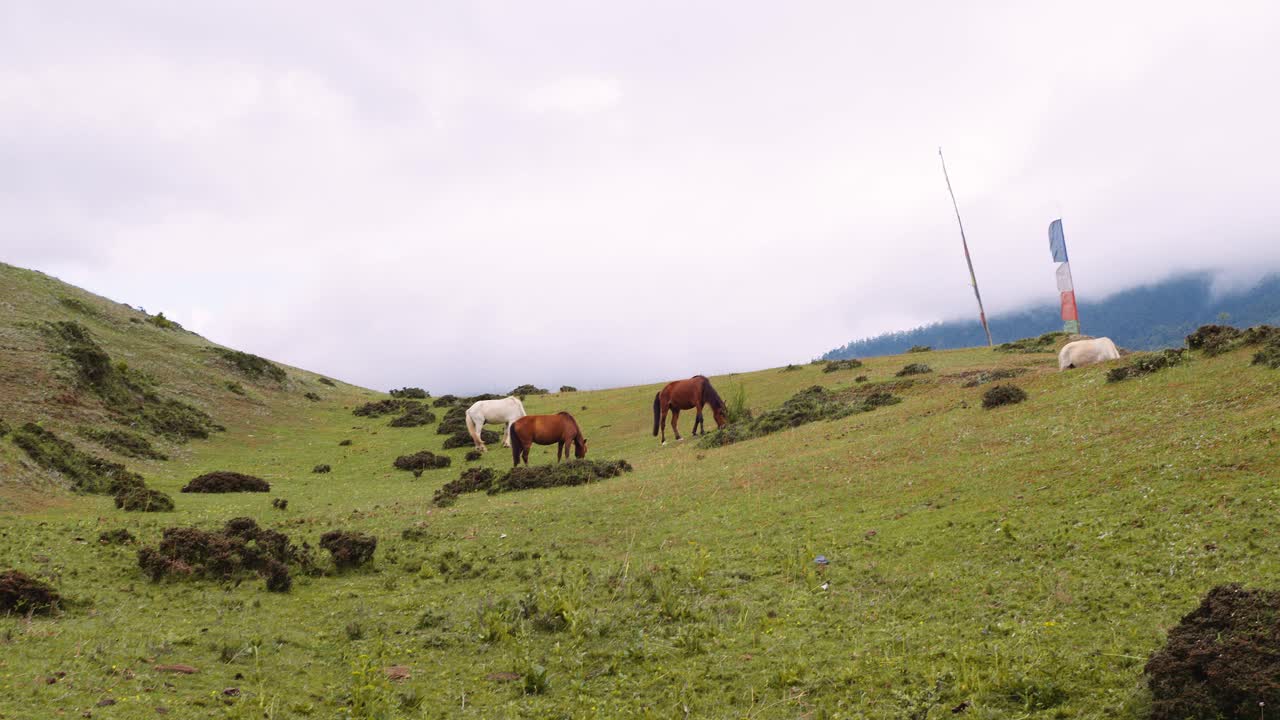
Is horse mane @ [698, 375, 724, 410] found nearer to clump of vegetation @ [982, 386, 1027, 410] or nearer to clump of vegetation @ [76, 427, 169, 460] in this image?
clump of vegetation @ [982, 386, 1027, 410]

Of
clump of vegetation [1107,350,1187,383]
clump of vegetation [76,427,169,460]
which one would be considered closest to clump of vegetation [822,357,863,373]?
clump of vegetation [1107,350,1187,383]

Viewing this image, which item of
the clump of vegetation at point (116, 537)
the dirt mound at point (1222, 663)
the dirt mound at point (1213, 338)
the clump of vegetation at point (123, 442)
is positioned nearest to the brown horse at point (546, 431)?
the clump of vegetation at point (123, 442)

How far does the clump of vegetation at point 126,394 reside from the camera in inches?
1134

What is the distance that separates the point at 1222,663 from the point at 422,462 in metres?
26.0

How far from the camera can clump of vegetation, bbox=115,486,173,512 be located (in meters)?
16.4

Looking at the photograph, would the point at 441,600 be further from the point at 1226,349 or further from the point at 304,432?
the point at 304,432

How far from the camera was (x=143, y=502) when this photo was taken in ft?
54.2

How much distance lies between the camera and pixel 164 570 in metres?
10.2

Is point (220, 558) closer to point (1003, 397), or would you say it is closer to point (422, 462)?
point (422, 462)

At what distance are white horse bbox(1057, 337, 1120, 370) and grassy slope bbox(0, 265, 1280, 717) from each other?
7.10 meters

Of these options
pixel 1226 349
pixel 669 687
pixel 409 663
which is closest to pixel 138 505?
pixel 409 663

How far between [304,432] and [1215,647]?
3802cm

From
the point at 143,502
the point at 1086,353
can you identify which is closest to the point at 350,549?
the point at 143,502

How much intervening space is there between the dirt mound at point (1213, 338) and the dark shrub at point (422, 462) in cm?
2408
